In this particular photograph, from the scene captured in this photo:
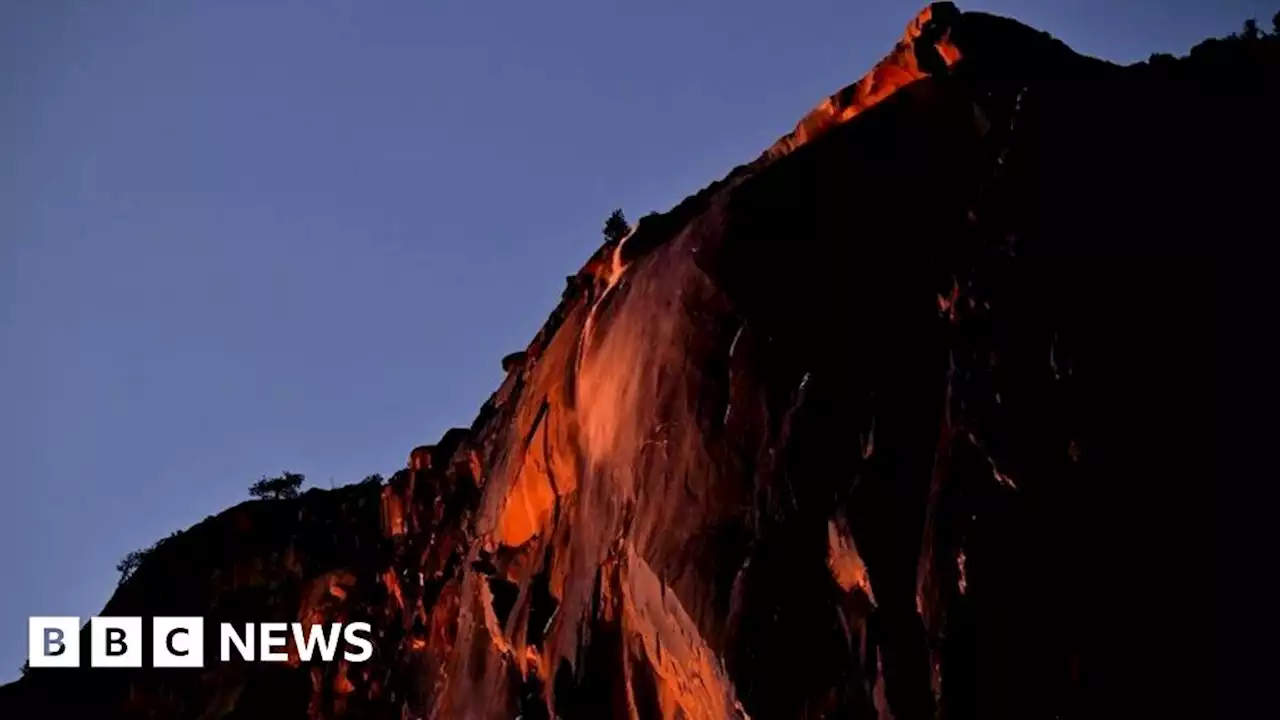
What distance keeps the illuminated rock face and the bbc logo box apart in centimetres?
1391

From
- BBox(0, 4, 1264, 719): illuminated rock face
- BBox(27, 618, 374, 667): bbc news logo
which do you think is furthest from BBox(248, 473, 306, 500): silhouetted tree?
BBox(0, 4, 1264, 719): illuminated rock face

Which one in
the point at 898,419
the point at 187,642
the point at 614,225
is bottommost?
the point at 898,419

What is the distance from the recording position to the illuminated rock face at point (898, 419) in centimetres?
2134

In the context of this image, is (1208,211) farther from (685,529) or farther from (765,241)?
(685,529)

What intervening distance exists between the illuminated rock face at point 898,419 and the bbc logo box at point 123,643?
45.6 ft

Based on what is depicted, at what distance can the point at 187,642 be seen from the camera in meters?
45.4

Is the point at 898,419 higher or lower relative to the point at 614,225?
lower

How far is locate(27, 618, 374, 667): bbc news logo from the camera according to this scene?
42.2 m

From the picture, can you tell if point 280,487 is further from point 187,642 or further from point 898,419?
point 898,419

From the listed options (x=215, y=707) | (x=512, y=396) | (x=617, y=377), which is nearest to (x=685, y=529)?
(x=617, y=377)

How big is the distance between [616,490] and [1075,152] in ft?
37.2

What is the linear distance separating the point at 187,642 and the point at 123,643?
3.05 metres

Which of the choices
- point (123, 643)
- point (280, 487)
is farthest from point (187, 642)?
point (280, 487)

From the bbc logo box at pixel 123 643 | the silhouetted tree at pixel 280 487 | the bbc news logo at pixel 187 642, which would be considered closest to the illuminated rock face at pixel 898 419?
the bbc news logo at pixel 187 642
